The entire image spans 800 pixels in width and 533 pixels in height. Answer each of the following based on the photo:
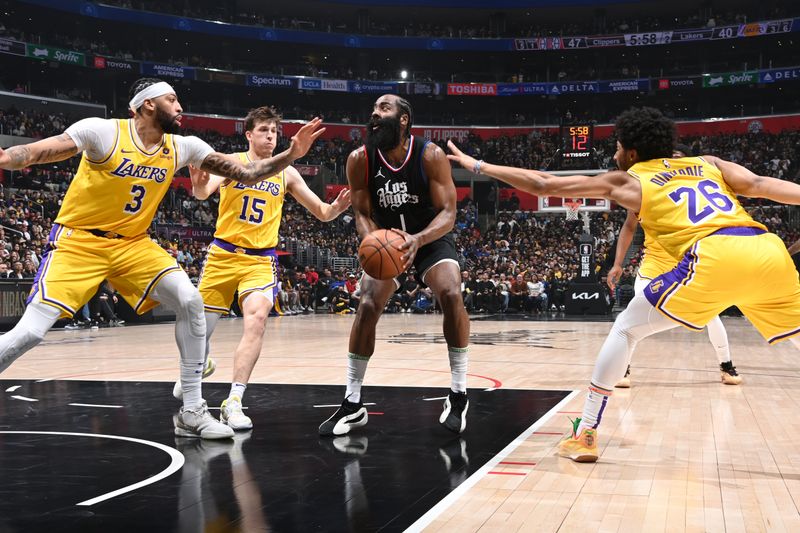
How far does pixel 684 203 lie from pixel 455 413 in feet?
6.30

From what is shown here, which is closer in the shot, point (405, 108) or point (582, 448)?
point (582, 448)

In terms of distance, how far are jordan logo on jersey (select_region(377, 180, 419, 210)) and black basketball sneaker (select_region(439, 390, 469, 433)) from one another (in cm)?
127

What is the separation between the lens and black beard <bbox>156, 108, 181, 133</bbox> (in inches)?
183

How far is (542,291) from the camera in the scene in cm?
2341

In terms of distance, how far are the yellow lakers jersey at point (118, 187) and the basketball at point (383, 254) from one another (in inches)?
48.6

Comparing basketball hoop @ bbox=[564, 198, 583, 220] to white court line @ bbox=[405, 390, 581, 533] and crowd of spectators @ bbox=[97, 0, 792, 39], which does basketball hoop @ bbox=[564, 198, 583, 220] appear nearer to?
white court line @ bbox=[405, 390, 581, 533]

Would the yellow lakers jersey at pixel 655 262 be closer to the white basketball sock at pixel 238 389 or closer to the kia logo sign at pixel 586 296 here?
the white basketball sock at pixel 238 389

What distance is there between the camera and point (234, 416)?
509 centimetres

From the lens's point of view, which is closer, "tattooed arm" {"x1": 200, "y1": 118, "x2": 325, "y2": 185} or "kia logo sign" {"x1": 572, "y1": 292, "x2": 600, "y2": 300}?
"tattooed arm" {"x1": 200, "y1": 118, "x2": 325, "y2": 185}

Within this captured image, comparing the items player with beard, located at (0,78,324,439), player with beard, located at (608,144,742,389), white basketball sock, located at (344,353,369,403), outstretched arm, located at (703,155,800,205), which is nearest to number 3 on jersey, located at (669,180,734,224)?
outstretched arm, located at (703,155,800,205)

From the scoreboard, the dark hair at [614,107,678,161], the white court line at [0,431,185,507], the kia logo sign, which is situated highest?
the scoreboard

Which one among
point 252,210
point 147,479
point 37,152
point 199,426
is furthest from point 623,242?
point 37,152

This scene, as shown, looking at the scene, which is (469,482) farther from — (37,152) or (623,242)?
(623,242)

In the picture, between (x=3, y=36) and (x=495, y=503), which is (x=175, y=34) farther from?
(x=495, y=503)
